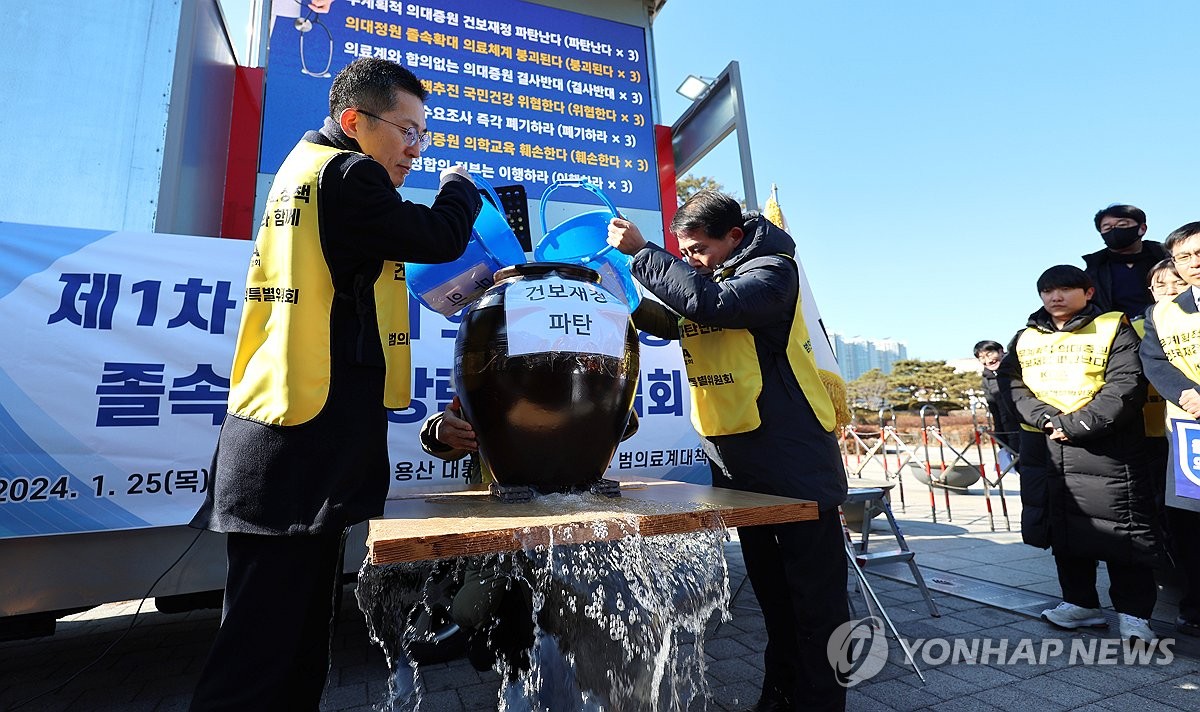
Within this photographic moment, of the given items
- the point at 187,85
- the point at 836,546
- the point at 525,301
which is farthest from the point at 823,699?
the point at 187,85

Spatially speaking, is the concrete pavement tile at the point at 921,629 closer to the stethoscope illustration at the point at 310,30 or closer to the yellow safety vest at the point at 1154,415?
the yellow safety vest at the point at 1154,415

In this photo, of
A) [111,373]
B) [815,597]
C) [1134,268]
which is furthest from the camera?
[1134,268]

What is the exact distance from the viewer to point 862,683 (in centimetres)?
229

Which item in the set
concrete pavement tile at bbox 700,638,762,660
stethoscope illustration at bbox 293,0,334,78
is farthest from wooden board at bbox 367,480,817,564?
stethoscope illustration at bbox 293,0,334,78

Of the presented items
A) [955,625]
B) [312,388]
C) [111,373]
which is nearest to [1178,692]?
[955,625]

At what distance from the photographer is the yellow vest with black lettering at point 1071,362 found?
2775 mm

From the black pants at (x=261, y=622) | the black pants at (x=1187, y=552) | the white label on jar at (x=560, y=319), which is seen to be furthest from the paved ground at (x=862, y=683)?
the white label on jar at (x=560, y=319)

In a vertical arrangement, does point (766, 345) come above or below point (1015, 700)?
above

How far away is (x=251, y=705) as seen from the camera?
1100mm

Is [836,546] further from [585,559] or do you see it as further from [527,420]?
[527,420]

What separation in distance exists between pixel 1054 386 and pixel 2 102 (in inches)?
213

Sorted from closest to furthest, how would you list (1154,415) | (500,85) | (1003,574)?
(1154,415), (1003,574), (500,85)

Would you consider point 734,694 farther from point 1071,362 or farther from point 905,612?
point 1071,362

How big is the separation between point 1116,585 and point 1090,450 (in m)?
0.62
